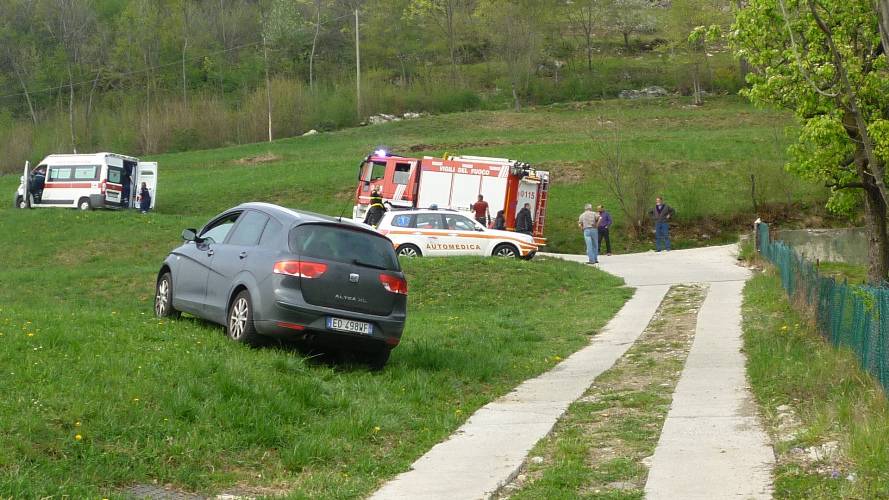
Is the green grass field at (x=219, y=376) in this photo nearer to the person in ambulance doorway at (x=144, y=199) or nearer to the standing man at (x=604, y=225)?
the standing man at (x=604, y=225)

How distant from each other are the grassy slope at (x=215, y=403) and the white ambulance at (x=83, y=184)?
27194 mm

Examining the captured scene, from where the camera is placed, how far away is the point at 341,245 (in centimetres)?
1089

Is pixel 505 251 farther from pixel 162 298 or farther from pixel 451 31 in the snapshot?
pixel 451 31

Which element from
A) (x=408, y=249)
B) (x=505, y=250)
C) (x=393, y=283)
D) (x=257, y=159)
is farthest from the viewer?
(x=257, y=159)

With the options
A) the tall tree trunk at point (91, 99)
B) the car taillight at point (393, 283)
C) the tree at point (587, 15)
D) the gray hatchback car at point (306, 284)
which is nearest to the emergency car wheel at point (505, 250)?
the gray hatchback car at point (306, 284)

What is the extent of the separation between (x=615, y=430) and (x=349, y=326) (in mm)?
3220

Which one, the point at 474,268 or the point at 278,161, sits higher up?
the point at 278,161

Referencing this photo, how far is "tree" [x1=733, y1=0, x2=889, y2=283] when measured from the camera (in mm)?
13680

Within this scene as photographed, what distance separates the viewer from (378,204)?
92.8ft

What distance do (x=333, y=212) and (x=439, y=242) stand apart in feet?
41.4

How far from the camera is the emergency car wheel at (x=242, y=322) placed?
10.6 meters

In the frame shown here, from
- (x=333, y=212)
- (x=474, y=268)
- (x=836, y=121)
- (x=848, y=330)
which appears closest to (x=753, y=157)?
(x=333, y=212)

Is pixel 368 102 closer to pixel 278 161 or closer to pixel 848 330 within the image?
pixel 278 161

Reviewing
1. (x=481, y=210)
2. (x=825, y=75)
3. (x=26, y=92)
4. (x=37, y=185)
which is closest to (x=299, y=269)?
(x=825, y=75)
